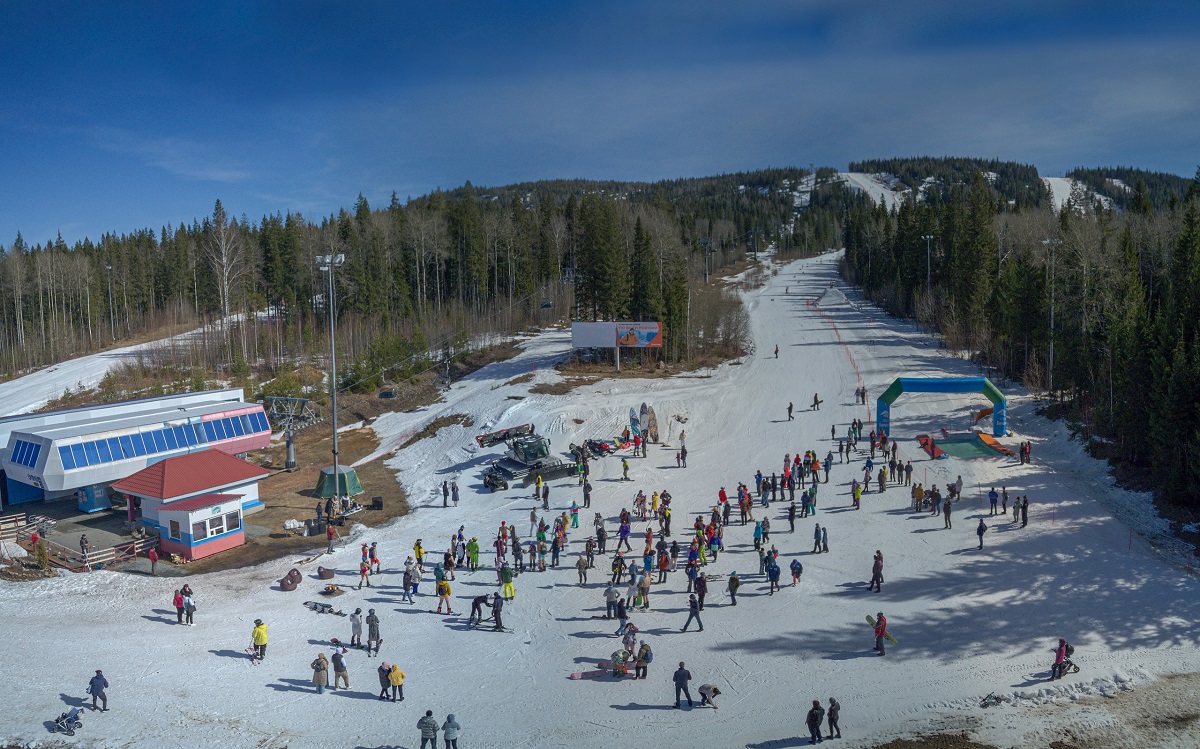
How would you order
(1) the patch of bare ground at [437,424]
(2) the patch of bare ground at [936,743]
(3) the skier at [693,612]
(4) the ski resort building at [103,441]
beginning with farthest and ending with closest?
(1) the patch of bare ground at [437,424]
(4) the ski resort building at [103,441]
(3) the skier at [693,612]
(2) the patch of bare ground at [936,743]

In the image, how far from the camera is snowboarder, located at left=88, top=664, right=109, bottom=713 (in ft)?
54.5

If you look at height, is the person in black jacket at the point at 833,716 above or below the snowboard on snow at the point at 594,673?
above

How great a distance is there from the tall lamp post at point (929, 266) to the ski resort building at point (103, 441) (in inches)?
2589

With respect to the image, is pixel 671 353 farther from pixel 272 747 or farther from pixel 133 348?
pixel 133 348

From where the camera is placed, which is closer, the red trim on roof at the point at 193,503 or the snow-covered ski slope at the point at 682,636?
the snow-covered ski slope at the point at 682,636

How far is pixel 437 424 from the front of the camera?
48.9 metres

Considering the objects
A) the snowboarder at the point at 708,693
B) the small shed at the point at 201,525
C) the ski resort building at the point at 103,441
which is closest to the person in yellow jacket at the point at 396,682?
the snowboarder at the point at 708,693

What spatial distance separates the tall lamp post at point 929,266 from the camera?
76.9m

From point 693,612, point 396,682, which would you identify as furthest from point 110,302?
point 693,612

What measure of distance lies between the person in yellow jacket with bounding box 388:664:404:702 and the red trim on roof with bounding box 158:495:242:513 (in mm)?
15380

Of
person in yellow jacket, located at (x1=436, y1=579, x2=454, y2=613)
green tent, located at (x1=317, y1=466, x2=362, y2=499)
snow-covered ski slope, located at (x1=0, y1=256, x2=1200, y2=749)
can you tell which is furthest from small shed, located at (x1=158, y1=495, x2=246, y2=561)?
person in yellow jacket, located at (x1=436, y1=579, x2=454, y2=613)

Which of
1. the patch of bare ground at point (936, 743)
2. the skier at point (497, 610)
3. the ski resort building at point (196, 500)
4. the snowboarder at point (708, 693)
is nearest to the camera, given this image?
the patch of bare ground at point (936, 743)

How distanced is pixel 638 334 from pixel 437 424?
1849cm

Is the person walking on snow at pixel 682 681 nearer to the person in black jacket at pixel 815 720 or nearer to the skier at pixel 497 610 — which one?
the person in black jacket at pixel 815 720
